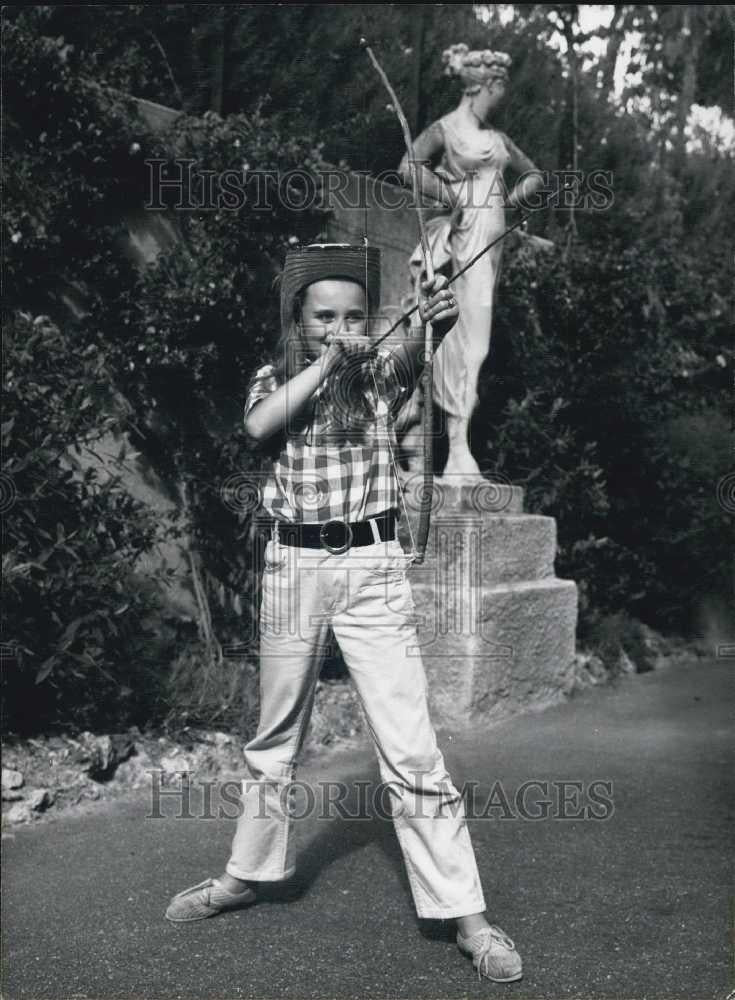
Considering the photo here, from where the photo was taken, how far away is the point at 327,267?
2639 millimetres

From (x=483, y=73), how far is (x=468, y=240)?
0.78 meters

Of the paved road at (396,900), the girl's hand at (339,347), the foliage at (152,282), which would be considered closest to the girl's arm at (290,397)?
the girl's hand at (339,347)

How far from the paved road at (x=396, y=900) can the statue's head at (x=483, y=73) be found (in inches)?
122

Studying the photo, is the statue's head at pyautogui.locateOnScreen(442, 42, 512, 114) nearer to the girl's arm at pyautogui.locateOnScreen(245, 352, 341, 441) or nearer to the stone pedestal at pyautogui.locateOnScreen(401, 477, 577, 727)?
the stone pedestal at pyautogui.locateOnScreen(401, 477, 577, 727)

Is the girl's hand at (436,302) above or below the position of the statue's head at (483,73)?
below

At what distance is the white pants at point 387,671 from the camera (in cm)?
273

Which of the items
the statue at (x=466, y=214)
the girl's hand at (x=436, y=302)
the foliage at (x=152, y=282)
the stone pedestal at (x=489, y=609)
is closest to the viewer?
the girl's hand at (x=436, y=302)

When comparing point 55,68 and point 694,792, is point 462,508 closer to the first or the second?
point 694,792

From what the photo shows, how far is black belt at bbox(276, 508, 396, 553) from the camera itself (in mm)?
2760

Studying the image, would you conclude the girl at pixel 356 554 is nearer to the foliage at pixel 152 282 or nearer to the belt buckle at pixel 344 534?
the belt buckle at pixel 344 534

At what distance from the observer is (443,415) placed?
6176mm

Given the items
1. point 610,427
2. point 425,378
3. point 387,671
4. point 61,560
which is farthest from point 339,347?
point 610,427

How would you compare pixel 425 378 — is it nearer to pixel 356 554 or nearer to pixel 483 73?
pixel 356 554

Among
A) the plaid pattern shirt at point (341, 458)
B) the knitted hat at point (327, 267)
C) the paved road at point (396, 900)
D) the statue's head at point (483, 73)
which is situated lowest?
the paved road at point (396, 900)
